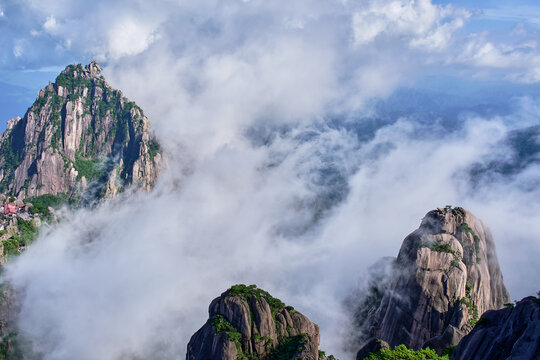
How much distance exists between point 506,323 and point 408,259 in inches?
1808

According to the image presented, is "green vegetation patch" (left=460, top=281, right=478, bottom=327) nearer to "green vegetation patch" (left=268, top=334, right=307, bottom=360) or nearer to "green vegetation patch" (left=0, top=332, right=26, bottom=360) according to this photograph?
"green vegetation patch" (left=268, top=334, right=307, bottom=360)

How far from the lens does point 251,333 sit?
60188mm

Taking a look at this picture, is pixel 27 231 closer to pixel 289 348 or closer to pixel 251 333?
pixel 251 333

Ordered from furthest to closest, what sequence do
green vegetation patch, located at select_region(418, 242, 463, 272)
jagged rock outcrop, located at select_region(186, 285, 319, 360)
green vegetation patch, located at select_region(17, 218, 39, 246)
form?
green vegetation patch, located at select_region(17, 218, 39, 246) → green vegetation patch, located at select_region(418, 242, 463, 272) → jagged rock outcrop, located at select_region(186, 285, 319, 360)

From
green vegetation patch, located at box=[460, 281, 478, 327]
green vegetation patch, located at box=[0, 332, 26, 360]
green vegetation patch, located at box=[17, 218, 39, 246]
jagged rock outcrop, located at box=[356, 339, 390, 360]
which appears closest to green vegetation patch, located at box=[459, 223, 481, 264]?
green vegetation patch, located at box=[460, 281, 478, 327]

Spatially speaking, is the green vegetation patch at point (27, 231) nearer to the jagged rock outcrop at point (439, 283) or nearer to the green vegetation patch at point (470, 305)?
the jagged rock outcrop at point (439, 283)

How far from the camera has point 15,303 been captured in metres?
132

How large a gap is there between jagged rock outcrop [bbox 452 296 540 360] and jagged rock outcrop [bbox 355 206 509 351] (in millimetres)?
29748

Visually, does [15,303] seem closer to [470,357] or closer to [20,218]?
[20,218]

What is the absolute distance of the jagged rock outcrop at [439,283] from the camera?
70125 mm

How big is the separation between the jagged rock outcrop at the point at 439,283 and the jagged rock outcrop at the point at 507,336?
29.7 m

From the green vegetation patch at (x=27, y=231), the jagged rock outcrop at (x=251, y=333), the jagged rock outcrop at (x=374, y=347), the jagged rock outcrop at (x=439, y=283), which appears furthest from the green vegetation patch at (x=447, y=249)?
the green vegetation patch at (x=27, y=231)

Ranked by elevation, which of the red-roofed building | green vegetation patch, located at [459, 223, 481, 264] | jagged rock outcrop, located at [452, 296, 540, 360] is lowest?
jagged rock outcrop, located at [452, 296, 540, 360]

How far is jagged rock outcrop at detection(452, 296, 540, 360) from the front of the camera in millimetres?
28141
